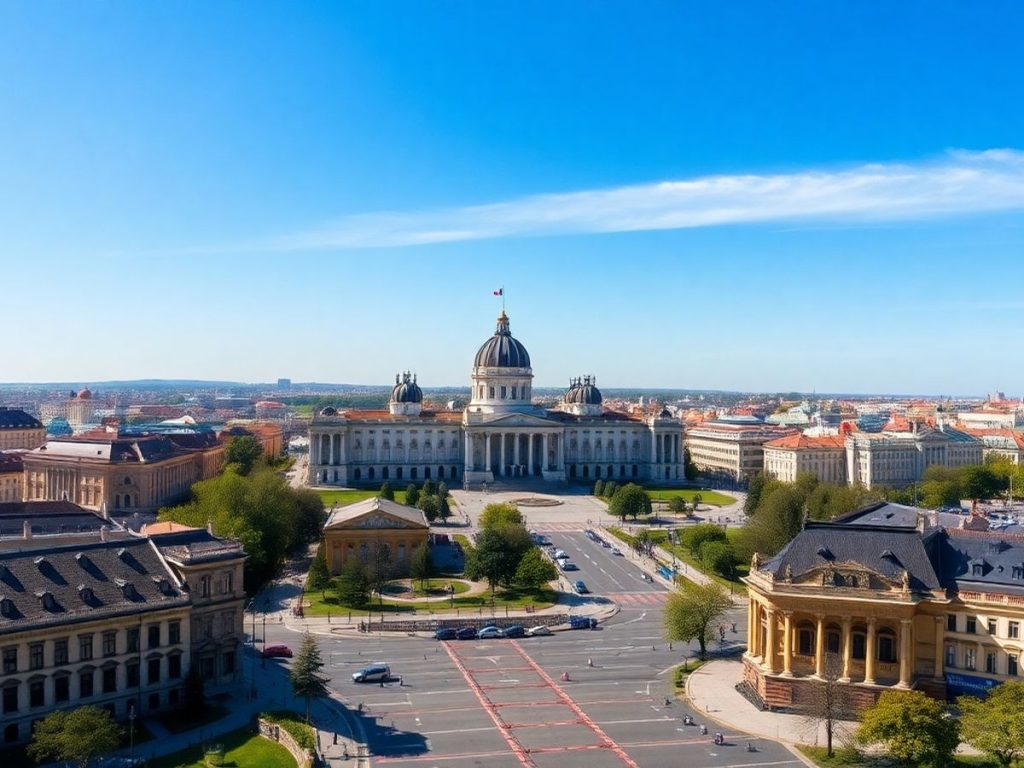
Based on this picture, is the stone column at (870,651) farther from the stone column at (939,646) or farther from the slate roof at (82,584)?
the slate roof at (82,584)

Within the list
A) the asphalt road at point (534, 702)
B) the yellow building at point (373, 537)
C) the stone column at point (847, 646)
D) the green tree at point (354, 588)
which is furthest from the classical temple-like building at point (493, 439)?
the stone column at point (847, 646)

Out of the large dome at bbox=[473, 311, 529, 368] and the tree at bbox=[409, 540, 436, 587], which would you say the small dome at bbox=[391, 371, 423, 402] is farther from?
the tree at bbox=[409, 540, 436, 587]

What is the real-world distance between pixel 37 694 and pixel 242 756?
1158cm

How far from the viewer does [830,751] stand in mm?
49625

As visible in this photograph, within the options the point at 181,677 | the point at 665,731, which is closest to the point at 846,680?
the point at 665,731

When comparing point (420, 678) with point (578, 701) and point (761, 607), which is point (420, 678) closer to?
point (578, 701)

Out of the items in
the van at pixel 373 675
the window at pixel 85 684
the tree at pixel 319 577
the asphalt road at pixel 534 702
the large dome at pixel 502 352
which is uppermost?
the large dome at pixel 502 352

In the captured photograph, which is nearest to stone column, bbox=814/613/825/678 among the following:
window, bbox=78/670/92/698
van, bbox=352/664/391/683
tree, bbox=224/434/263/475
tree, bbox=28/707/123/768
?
van, bbox=352/664/391/683

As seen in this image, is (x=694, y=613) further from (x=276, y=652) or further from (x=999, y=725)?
(x=276, y=652)

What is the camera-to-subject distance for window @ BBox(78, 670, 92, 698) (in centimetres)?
5134

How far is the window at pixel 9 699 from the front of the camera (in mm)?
48281

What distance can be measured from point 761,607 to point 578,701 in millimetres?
13270

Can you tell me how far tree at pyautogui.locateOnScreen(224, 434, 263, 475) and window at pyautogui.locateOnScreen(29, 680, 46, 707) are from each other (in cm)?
10692

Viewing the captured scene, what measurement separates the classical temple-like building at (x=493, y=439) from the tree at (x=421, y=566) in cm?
7977
